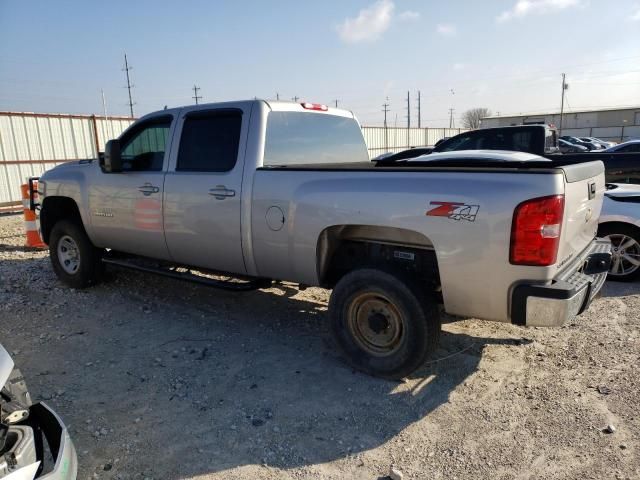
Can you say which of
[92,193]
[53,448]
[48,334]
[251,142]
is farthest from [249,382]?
[92,193]

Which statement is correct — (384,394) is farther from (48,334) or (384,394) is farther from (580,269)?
(48,334)

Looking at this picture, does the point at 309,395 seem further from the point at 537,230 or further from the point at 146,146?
the point at 146,146

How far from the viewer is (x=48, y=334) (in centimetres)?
482

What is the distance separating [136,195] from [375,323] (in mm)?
2918

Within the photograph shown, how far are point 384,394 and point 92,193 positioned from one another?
4.00 meters

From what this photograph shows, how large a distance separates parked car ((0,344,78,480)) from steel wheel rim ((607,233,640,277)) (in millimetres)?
5986

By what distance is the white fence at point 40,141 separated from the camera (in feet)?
44.8

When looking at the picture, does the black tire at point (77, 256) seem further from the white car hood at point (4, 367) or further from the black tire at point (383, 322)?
the white car hood at point (4, 367)

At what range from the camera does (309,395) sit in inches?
143

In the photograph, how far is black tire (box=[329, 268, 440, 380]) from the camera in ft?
11.6

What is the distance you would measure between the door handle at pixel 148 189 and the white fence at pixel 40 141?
10996 millimetres

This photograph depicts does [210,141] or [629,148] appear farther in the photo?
[629,148]

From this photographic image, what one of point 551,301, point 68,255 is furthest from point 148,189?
point 551,301

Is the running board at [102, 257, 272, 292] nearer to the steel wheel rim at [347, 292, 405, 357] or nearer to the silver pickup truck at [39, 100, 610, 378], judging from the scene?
the silver pickup truck at [39, 100, 610, 378]
